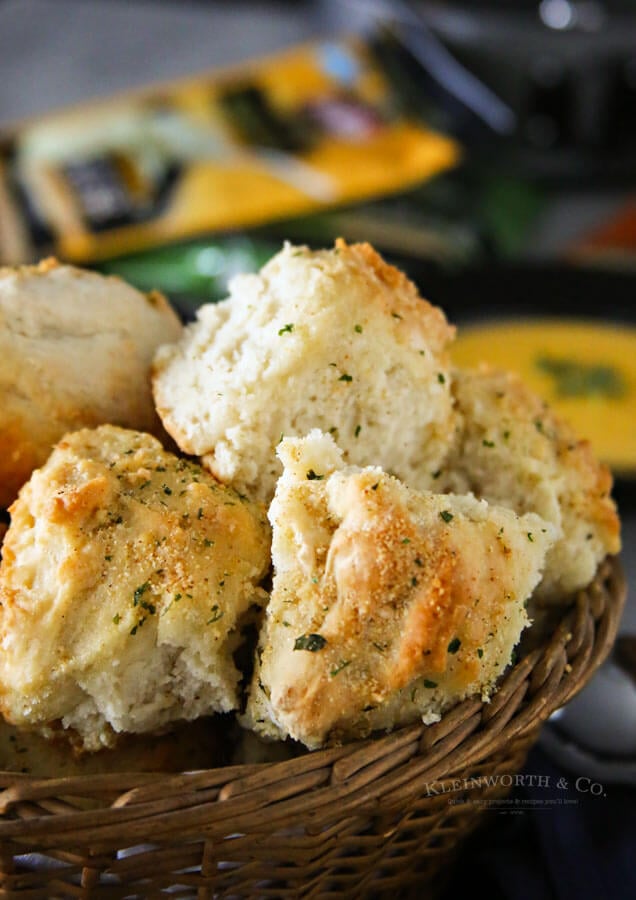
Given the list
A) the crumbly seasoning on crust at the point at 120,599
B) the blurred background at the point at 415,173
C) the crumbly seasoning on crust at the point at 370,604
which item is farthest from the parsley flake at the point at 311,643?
the blurred background at the point at 415,173

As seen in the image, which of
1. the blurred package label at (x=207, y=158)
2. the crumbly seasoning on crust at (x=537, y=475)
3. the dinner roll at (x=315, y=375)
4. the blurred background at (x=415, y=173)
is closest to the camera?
the dinner roll at (x=315, y=375)

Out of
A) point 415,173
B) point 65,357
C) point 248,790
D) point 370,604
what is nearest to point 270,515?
point 370,604

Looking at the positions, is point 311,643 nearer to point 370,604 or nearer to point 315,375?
point 370,604

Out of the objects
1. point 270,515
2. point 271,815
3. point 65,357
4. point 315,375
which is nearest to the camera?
point 271,815

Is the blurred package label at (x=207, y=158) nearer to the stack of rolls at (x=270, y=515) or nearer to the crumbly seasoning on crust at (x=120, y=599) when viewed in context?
the stack of rolls at (x=270, y=515)

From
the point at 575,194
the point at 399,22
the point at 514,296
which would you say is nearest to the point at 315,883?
the point at 514,296
